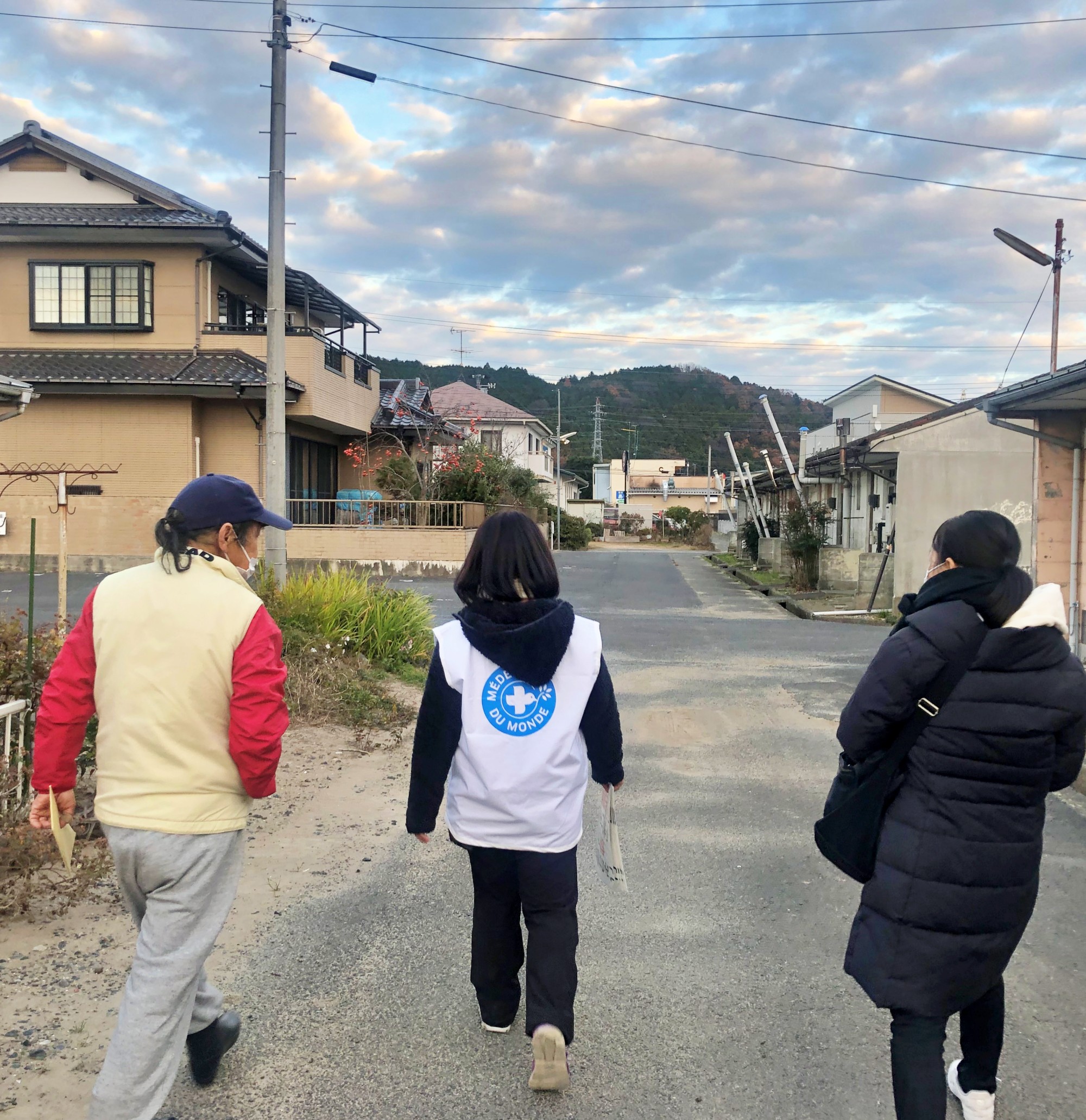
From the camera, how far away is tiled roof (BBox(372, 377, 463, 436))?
1148 inches

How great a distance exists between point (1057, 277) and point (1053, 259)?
1.18 ft

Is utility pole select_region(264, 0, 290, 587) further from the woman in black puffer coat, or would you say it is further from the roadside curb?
the roadside curb

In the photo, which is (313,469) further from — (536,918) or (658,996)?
(536,918)

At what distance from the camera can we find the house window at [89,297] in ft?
74.6

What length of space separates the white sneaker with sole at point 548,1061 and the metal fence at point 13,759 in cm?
256

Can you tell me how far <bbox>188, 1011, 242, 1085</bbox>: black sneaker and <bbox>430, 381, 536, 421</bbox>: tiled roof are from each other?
4360 cm

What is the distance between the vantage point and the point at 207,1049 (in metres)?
2.98

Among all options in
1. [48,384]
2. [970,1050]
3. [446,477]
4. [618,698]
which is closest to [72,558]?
[48,384]

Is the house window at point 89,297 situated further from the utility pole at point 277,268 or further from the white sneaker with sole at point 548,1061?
the white sneaker with sole at point 548,1061

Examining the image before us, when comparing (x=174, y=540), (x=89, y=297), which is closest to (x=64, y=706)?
(x=174, y=540)

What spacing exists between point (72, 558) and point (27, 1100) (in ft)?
71.0

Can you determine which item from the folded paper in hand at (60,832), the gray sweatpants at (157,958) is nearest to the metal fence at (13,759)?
the folded paper in hand at (60,832)

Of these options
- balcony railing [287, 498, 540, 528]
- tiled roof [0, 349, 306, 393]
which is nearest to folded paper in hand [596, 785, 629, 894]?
tiled roof [0, 349, 306, 393]

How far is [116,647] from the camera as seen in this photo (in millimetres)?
2637
